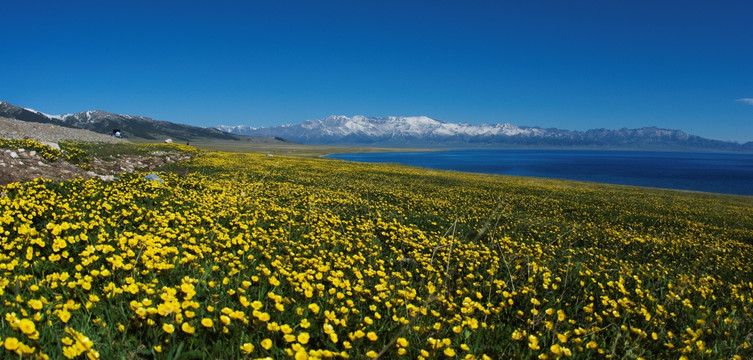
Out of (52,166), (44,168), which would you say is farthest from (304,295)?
(52,166)

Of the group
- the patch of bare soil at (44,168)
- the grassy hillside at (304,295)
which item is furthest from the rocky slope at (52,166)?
the grassy hillside at (304,295)

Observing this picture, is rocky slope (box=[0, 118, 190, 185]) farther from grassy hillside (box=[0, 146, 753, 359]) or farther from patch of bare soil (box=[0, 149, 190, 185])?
grassy hillside (box=[0, 146, 753, 359])

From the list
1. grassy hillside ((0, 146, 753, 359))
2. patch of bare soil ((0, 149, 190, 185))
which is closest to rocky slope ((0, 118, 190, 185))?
patch of bare soil ((0, 149, 190, 185))

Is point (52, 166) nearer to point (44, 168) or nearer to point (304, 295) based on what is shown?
point (44, 168)

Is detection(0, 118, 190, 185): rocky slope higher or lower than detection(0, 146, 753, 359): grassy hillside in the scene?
higher

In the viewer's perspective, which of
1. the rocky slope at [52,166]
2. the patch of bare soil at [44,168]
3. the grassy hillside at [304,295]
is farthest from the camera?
the rocky slope at [52,166]

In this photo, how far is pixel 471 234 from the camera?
1047 centimetres

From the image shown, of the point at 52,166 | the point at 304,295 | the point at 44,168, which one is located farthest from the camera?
the point at 52,166

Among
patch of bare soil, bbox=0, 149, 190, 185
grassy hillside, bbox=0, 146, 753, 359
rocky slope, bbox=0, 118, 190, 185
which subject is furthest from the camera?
rocky slope, bbox=0, 118, 190, 185

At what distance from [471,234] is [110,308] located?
890 centimetres

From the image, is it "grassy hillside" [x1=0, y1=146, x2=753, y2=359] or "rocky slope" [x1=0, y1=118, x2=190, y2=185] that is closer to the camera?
"grassy hillside" [x1=0, y1=146, x2=753, y2=359]

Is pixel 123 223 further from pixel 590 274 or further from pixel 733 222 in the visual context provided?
pixel 733 222

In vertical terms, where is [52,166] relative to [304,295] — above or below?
above

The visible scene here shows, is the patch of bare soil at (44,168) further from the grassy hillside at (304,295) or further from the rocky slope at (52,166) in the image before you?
the grassy hillside at (304,295)
